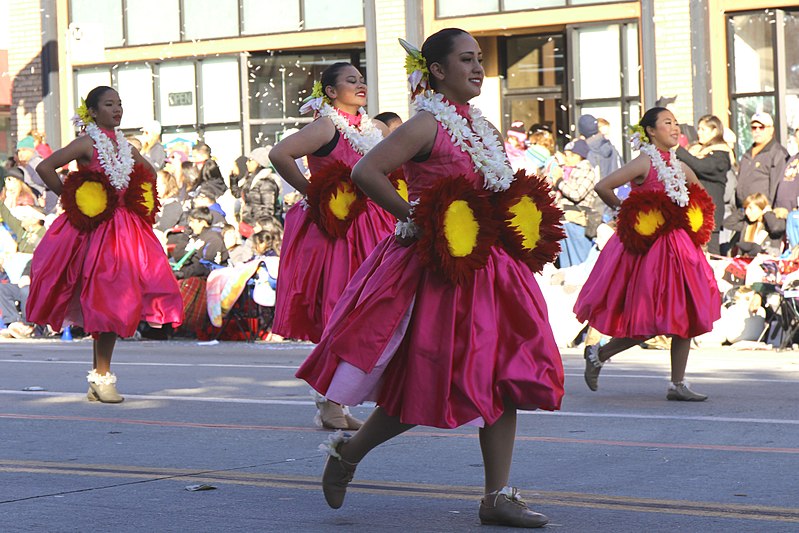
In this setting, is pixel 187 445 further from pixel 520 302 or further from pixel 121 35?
pixel 121 35

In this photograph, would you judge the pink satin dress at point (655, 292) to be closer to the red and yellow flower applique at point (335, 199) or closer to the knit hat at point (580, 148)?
the red and yellow flower applique at point (335, 199)

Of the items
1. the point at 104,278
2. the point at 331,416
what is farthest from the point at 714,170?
the point at 331,416

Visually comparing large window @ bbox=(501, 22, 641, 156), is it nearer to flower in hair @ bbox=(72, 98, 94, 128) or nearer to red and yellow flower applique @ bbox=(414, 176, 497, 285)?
flower in hair @ bbox=(72, 98, 94, 128)

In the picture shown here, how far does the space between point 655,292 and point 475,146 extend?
15.3 ft

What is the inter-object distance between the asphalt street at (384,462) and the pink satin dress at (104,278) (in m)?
0.62

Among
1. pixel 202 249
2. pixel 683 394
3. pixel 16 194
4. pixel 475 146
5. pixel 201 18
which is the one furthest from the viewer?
pixel 201 18

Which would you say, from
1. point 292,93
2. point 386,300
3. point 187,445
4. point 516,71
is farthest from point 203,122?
point 386,300

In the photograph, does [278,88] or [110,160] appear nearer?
[110,160]

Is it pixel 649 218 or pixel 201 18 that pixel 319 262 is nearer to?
pixel 649 218

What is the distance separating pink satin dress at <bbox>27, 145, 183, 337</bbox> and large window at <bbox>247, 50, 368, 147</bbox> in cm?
1646

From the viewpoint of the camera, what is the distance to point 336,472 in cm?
632

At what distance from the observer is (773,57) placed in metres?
22.1

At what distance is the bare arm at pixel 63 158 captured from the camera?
1072 centimetres

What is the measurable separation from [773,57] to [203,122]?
34.7ft
